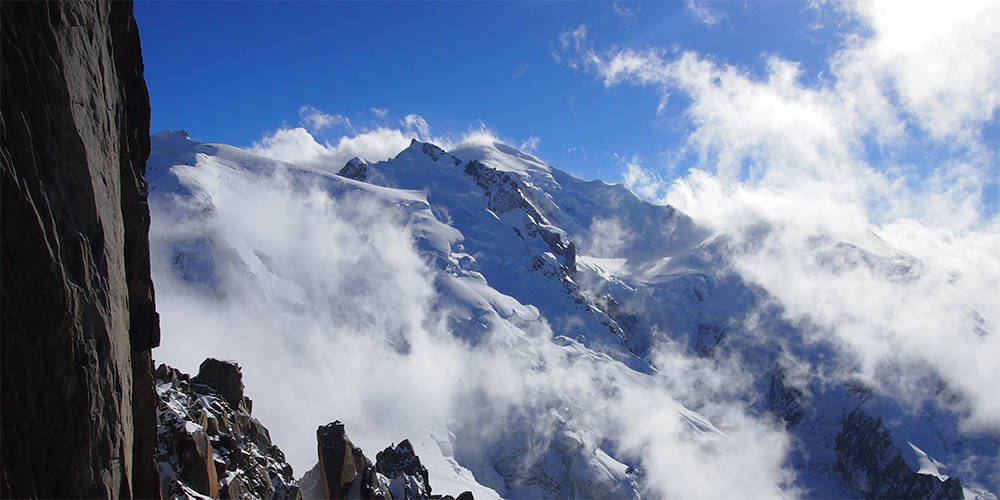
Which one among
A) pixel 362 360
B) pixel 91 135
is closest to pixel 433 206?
pixel 362 360

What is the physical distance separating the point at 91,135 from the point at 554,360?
128 metres

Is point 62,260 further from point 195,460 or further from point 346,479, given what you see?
point 346,479

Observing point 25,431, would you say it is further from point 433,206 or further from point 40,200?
point 433,206

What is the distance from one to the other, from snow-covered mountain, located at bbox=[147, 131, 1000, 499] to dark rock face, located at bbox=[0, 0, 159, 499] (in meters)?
59.5

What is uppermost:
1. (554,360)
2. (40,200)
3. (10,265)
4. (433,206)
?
(433,206)

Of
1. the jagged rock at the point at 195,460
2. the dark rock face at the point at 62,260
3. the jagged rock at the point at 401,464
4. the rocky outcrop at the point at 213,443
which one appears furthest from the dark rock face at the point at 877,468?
the dark rock face at the point at 62,260

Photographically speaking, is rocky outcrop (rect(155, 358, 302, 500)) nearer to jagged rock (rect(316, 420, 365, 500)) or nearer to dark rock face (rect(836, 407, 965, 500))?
jagged rock (rect(316, 420, 365, 500))

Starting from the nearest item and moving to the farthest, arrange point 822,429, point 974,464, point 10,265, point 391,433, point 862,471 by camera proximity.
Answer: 1. point 10,265
2. point 391,433
3. point 974,464
4. point 862,471
5. point 822,429

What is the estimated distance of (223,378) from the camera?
27953 mm

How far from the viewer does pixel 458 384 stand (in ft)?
373

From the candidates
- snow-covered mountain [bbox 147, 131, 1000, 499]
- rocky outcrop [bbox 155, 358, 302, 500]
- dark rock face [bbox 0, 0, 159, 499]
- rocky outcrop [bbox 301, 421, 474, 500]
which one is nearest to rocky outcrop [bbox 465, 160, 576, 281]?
snow-covered mountain [bbox 147, 131, 1000, 499]

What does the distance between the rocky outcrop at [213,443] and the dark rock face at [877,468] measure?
183 meters

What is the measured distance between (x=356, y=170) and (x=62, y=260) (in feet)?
637

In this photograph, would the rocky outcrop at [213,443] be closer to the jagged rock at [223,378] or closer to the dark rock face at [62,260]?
the jagged rock at [223,378]
